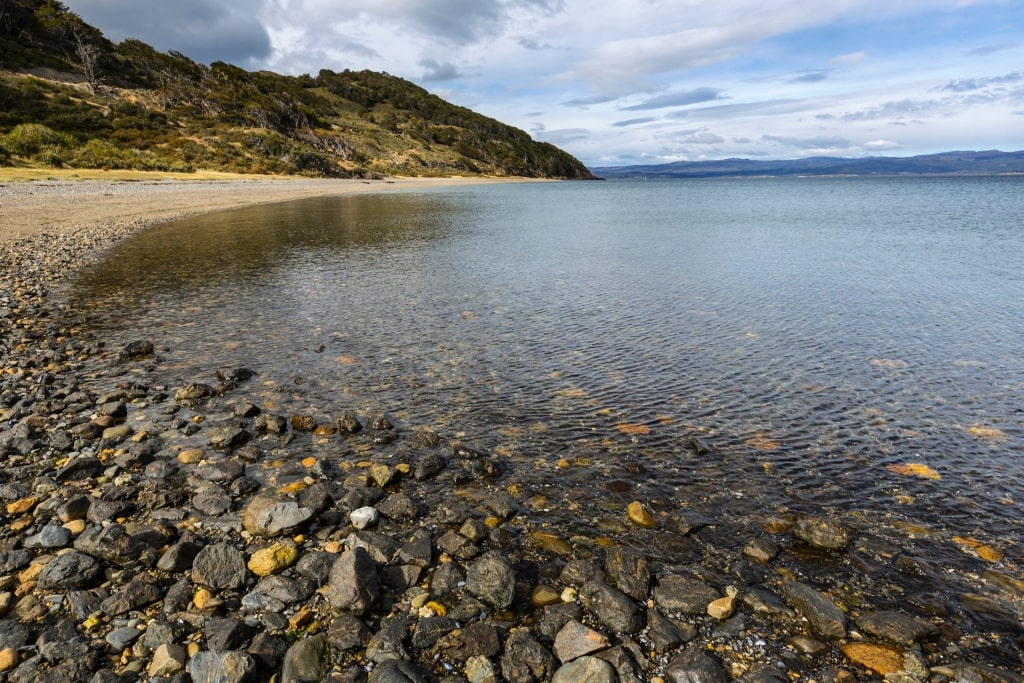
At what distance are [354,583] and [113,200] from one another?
5575 centimetres

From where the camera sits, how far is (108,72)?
10769cm

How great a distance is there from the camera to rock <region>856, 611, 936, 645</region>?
5.36 m

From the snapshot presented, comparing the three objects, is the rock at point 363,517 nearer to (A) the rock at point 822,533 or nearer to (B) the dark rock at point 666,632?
(B) the dark rock at point 666,632

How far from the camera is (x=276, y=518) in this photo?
6965 millimetres

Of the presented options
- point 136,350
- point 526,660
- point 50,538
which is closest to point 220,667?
point 526,660

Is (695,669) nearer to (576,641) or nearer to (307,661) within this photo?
(576,641)

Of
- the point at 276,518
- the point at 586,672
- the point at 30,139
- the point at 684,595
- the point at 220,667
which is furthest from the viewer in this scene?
the point at 30,139

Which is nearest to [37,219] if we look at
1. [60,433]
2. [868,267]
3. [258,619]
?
[60,433]

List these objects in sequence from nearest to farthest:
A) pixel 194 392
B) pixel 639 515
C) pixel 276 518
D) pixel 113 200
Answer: pixel 276 518, pixel 639 515, pixel 194 392, pixel 113 200

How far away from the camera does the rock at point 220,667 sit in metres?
4.60

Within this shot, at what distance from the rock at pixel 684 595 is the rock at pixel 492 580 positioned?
162 centimetres

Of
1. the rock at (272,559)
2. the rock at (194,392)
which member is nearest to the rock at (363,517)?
the rock at (272,559)

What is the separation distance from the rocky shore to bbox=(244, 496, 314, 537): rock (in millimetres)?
24

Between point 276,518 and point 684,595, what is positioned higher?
point 276,518
